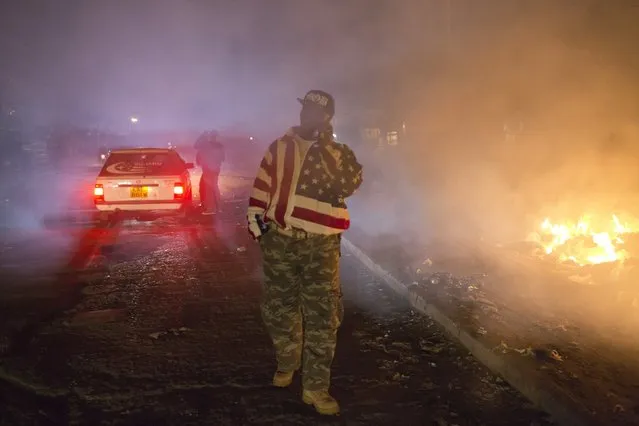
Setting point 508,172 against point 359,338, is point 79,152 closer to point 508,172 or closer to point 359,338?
point 508,172

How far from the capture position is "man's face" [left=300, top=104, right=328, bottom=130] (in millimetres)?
3098

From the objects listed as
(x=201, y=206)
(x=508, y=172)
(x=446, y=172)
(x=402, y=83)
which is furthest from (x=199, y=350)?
(x=402, y=83)

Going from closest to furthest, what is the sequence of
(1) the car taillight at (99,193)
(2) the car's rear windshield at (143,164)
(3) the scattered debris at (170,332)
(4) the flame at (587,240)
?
1. (3) the scattered debris at (170,332)
2. (4) the flame at (587,240)
3. (1) the car taillight at (99,193)
4. (2) the car's rear windshield at (143,164)

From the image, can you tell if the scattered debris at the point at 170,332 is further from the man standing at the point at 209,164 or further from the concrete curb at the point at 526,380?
the man standing at the point at 209,164

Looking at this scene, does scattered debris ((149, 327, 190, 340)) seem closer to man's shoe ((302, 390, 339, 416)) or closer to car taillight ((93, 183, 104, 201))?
man's shoe ((302, 390, 339, 416))

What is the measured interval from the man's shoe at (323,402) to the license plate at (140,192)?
21.7 ft


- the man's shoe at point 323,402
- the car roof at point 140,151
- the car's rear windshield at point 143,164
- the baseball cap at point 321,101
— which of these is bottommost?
the man's shoe at point 323,402

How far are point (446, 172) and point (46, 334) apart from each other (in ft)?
27.8

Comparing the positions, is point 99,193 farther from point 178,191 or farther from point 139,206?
point 178,191

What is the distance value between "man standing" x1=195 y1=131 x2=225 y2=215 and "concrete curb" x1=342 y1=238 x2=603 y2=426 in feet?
21.7

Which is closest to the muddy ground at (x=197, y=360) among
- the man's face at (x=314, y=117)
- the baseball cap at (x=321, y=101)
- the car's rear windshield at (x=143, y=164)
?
the man's face at (x=314, y=117)

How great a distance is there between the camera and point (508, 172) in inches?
341

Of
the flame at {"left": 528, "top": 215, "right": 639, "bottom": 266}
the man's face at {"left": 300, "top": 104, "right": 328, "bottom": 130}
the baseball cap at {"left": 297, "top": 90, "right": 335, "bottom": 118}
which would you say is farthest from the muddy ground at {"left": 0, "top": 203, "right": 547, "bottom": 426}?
the flame at {"left": 528, "top": 215, "right": 639, "bottom": 266}

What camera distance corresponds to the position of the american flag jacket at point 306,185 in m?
3.01
